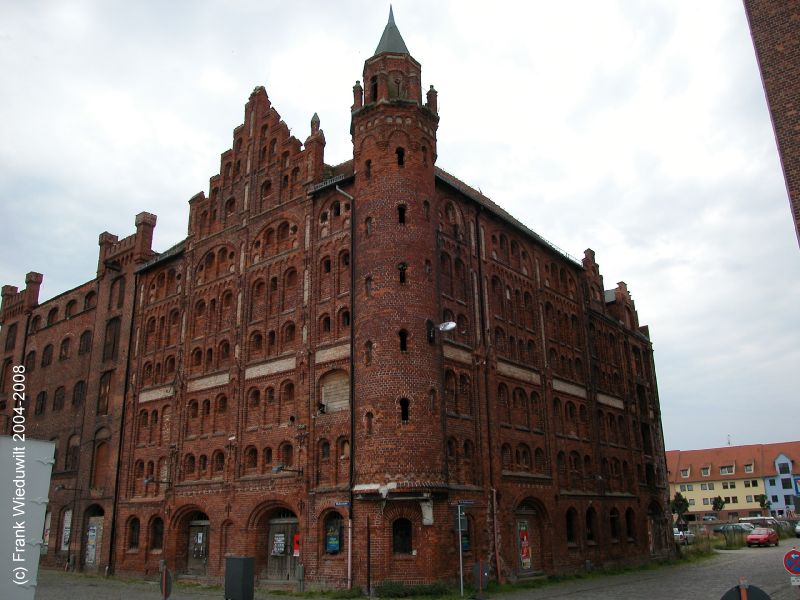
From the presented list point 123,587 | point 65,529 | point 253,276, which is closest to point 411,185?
point 253,276

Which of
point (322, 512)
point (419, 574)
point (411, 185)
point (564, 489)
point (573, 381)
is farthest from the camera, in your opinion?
point (573, 381)

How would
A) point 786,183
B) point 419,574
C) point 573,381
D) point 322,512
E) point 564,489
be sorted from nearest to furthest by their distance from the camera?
point 786,183, point 419,574, point 322,512, point 564,489, point 573,381

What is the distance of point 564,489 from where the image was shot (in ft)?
119

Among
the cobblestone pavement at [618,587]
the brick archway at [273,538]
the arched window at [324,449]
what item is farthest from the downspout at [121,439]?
the arched window at [324,449]

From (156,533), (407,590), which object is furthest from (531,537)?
(156,533)

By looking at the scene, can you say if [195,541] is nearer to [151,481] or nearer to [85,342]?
[151,481]

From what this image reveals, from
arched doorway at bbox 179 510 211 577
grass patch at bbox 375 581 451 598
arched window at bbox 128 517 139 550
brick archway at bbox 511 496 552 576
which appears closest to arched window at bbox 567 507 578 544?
brick archway at bbox 511 496 552 576

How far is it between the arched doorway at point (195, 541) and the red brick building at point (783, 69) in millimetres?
28949

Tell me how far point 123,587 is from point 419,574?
579 inches

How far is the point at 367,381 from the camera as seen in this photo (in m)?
28.6

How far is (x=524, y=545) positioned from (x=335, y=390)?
1167cm

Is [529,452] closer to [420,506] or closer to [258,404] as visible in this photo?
[420,506]

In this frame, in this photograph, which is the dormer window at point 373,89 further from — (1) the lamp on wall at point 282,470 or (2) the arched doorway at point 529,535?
(2) the arched doorway at point 529,535

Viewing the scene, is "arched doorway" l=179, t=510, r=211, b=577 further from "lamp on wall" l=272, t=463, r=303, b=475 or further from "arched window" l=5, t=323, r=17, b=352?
"arched window" l=5, t=323, r=17, b=352
